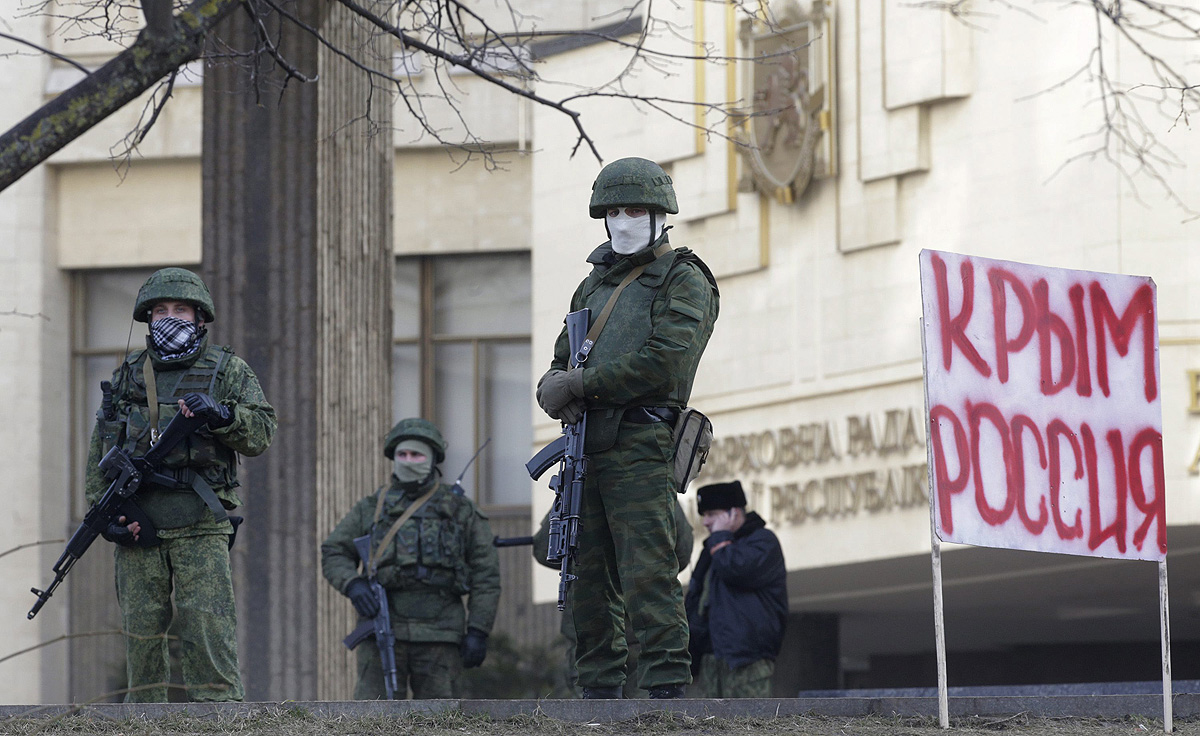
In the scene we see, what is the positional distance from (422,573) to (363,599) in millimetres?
337

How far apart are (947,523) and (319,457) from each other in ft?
18.5

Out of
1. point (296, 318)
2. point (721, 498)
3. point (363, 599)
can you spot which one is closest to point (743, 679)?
point (721, 498)

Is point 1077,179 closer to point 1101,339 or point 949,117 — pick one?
point 949,117

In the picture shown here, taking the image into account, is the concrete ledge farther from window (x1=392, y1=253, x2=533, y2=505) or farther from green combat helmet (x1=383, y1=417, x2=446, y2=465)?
window (x1=392, y1=253, x2=533, y2=505)

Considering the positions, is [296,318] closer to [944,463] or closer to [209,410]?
[209,410]

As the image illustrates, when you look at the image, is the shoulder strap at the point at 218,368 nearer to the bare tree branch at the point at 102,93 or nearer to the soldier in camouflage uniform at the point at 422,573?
the bare tree branch at the point at 102,93

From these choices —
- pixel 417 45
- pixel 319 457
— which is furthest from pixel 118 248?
pixel 417 45

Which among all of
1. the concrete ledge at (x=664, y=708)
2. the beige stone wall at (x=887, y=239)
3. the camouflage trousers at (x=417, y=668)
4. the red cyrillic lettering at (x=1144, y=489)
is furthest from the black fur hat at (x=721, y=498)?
the beige stone wall at (x=887, y=239)

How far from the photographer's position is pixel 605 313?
23.5 feet

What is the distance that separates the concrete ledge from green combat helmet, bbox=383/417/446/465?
3924 mm

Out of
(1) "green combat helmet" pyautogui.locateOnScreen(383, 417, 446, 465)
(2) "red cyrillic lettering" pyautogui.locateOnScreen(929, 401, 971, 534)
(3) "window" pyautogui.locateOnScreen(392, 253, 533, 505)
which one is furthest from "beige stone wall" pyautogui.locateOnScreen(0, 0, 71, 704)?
(2) "red cyrillic lettering" pyautogui.locateOnScreen(929, 401, 971, 534)

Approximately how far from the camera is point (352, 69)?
Answer: 11961mm

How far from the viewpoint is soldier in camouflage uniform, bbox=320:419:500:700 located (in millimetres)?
10250

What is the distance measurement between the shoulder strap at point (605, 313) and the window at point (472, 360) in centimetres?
1704
